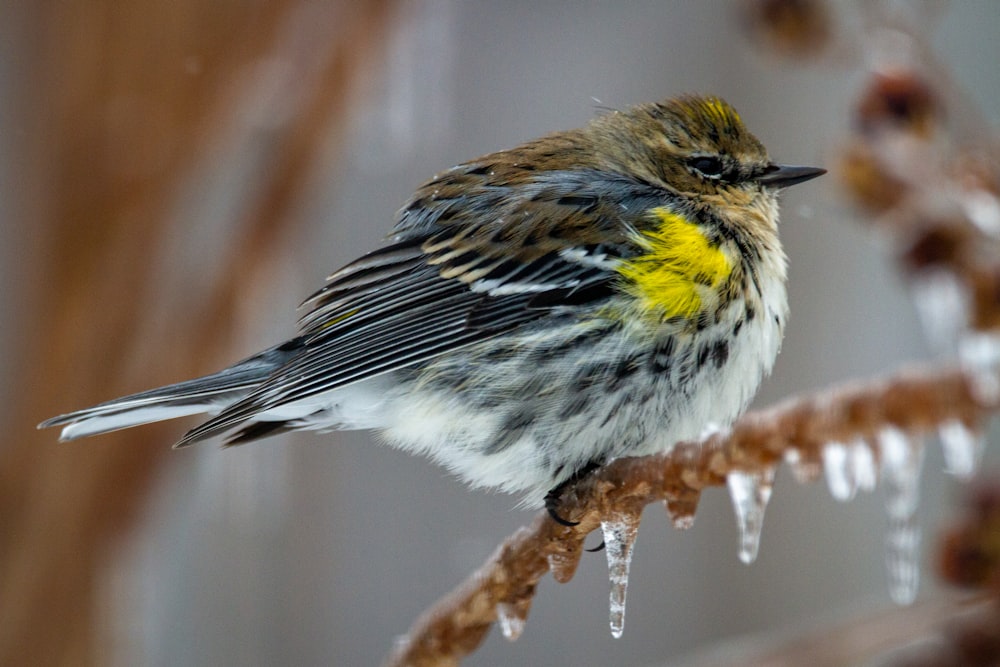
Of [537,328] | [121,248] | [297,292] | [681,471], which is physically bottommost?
[681,471]

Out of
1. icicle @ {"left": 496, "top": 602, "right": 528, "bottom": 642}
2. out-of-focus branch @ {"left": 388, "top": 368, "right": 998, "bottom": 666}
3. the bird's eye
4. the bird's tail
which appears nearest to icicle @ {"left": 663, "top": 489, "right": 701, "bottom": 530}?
out-of-focus branch @ {"left": 388, "top": 368, "right": 998, "bottom": 666}

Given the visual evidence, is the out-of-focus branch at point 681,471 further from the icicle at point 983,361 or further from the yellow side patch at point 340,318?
the yellow side patch at point 340,318

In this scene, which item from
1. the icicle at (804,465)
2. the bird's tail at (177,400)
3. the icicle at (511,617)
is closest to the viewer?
the icicle at (804,465)

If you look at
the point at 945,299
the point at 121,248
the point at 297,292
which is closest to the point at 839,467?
the point at 945,299

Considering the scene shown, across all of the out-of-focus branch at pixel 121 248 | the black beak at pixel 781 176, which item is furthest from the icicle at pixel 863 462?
the out-of-focus branch at pixel 121 248

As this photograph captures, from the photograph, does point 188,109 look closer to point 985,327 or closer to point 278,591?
point 985,327

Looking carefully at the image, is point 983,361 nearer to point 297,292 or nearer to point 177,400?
point 177,400
